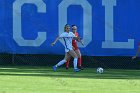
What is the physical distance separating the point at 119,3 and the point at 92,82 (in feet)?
22.6

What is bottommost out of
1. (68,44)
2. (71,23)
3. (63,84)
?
(63,84)

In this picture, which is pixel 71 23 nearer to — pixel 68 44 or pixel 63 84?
pixel 68 44

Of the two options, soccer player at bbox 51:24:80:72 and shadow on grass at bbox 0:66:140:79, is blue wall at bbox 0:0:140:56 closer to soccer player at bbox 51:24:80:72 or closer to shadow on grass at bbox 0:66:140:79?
shadow on grass at bbox 0:66:140:79

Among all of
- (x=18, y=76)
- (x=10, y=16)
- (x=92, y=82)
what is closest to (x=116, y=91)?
(x=92, y=82)

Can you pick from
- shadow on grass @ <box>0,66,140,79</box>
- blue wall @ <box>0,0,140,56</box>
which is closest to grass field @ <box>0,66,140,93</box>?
shadow on grass @ <box>0,66,140,79</box>

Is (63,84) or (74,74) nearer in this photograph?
(63,84)

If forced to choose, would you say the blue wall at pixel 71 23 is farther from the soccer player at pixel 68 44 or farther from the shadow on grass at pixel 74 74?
the soccer player at pixel 68 44

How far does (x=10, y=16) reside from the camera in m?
22.1

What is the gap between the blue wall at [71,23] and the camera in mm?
21547

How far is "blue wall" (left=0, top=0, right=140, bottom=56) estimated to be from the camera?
21547mm

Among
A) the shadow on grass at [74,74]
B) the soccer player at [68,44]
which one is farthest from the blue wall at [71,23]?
the soccer player at [68,44]

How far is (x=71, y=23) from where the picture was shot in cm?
2188

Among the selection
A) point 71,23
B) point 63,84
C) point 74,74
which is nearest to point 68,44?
point 74,74

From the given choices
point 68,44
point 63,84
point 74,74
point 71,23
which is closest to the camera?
point 63,84
